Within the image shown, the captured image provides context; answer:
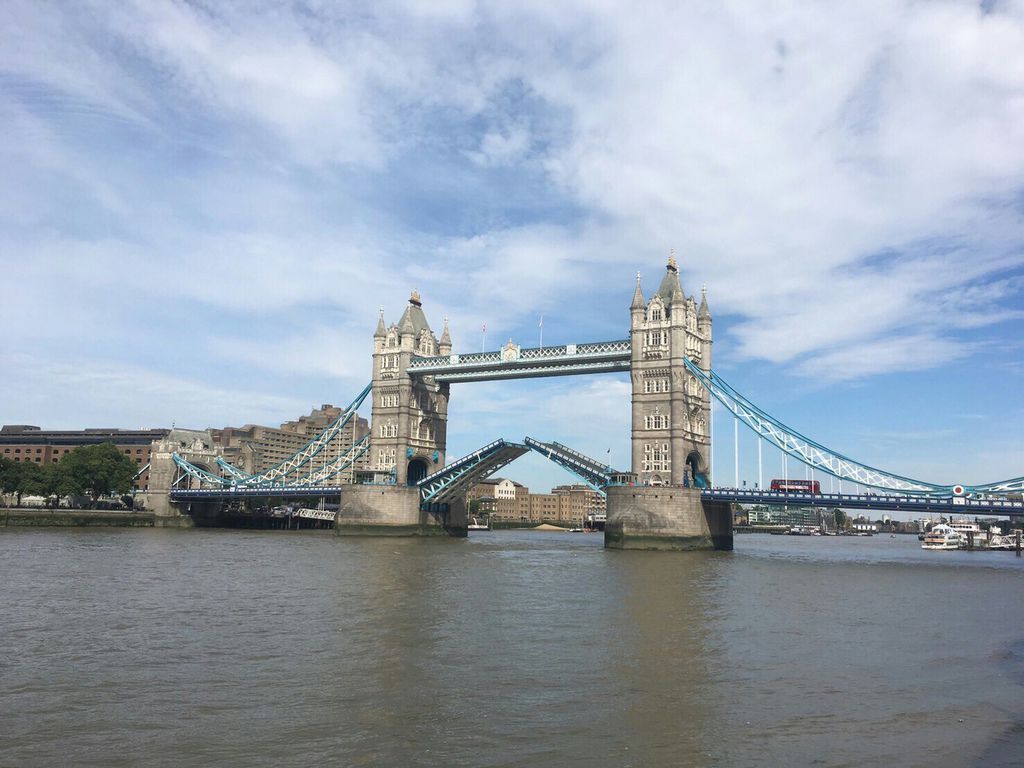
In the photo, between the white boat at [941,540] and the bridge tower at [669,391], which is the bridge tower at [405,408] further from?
the white boat at [941,540]

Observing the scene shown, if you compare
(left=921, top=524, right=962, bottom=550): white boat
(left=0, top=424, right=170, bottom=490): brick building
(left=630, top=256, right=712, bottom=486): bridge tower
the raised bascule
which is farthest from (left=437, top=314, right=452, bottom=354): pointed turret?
(left=0, top=424, right=170, bottom=490): brick building

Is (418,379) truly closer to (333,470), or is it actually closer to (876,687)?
(333,470)

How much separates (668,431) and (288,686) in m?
56.4

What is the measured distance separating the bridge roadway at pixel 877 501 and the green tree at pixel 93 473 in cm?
7421

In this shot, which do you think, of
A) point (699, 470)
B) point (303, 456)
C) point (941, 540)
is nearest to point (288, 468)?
point (303, 456)

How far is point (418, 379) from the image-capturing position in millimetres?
89250

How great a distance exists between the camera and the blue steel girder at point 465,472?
79.4 metres

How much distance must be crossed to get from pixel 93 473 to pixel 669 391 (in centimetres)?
7214

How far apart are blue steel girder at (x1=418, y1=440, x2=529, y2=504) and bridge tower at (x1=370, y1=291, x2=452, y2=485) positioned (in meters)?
3.37

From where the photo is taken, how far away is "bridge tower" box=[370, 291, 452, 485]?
286ft

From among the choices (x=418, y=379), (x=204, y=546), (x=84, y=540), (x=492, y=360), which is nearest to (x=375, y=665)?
(x=204, y=546)

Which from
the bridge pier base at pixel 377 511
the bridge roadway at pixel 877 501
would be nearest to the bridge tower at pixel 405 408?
the bridge pier base at pixel 377 511

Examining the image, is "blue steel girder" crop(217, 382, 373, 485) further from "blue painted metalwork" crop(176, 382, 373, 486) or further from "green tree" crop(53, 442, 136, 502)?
"green tree" crop(53, 442, 136, 502)

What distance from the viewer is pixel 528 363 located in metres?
79.6
